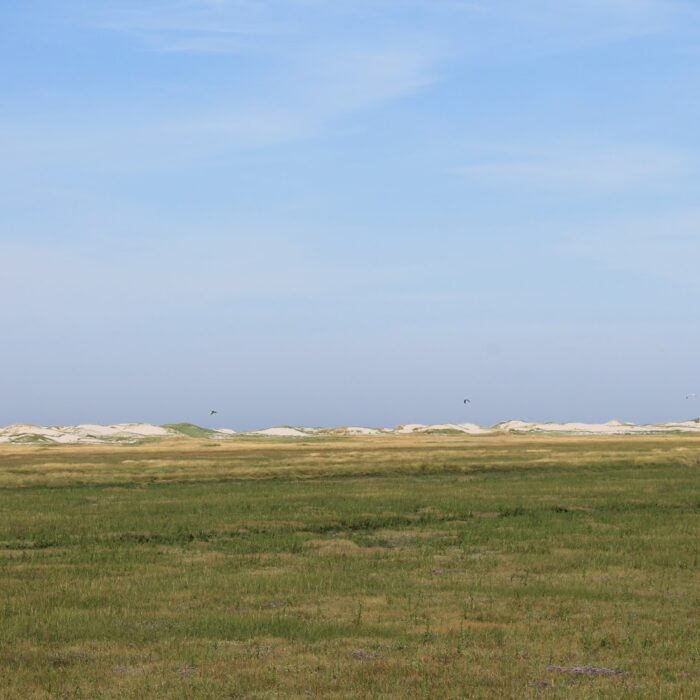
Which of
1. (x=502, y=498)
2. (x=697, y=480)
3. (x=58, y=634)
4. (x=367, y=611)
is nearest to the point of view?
(x=58, y=634)

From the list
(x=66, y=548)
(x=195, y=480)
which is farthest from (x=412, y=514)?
(x=195, y=480)

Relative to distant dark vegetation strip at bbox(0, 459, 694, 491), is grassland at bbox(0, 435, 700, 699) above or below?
below

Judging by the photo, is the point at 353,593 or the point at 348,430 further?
the point at 348,430

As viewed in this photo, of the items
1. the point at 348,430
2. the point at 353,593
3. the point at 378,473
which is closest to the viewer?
the point at 353,593

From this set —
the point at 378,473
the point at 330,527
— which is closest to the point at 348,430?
the point at 378,473

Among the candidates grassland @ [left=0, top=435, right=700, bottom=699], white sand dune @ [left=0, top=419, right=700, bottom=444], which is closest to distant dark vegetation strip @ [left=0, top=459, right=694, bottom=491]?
grassland @ [left=0, top=435, right=700, bottom=699]

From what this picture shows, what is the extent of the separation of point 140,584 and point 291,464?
162 ft

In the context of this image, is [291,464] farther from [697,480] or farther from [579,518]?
[579,518]

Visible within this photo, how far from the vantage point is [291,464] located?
75062 mm

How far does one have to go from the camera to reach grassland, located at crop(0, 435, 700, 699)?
1692cm

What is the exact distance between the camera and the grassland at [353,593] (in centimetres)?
1692

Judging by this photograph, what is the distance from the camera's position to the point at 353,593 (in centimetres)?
2461

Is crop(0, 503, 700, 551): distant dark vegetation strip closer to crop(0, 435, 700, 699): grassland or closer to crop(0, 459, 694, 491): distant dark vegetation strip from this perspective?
crop(0, 435, 700, 699): grassland

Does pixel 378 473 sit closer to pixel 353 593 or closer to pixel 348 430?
pixel 353 593
